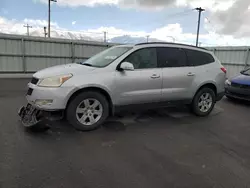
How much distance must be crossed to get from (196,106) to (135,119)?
1.65 metres

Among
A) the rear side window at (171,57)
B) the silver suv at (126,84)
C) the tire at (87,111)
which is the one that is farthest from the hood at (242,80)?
the tire at (87,111)

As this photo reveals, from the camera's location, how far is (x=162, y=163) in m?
3.09

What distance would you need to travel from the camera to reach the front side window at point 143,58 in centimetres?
450

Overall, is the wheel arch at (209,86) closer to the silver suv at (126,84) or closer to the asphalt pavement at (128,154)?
the silver suv at (126,84)

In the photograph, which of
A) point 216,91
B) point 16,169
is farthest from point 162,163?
point 216,91

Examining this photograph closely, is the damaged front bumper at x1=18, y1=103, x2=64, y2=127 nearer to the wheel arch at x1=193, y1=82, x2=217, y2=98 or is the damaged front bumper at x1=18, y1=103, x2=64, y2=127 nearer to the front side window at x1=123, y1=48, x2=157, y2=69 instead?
the front side window at x1=123, y1=48, x2=157, y2=69

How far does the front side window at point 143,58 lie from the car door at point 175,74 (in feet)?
0.51

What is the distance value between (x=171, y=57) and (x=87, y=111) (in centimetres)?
234

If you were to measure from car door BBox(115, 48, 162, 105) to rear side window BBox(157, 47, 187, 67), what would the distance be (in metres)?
0.16

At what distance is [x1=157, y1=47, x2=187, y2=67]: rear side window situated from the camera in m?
4.84

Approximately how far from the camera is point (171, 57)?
4992 millimetres

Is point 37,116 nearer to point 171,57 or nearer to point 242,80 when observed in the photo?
point 171,57

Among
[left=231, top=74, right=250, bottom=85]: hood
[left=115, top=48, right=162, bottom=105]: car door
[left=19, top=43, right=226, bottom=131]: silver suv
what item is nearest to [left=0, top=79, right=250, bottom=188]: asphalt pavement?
[left=19, top=43, right=226, bottom=131]: silver suv

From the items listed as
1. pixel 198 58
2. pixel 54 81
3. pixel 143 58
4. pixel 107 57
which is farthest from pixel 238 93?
pixel 54 81
